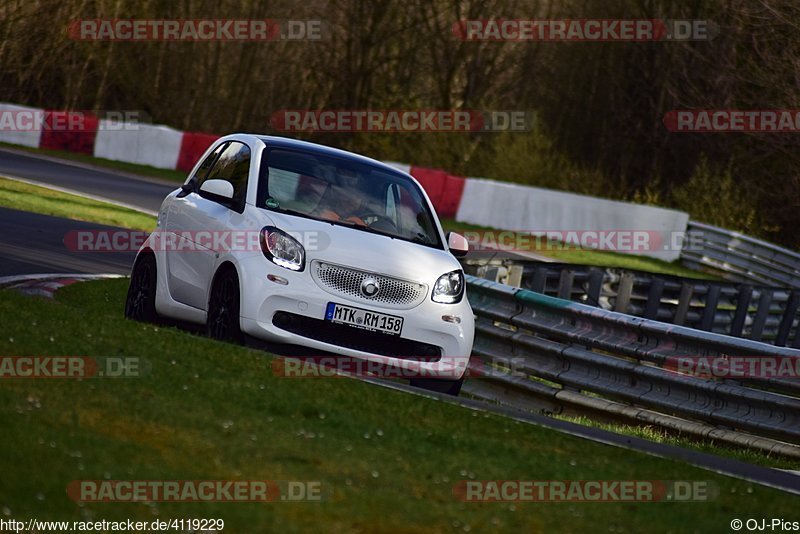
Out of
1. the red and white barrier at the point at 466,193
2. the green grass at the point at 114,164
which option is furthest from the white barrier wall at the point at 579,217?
the green grass at the point at 114,164

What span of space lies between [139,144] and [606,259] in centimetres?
1386

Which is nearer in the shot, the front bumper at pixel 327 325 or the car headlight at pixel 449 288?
the front bumper at pixel 327 325

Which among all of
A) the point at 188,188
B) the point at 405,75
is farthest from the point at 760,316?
the point at 405,75

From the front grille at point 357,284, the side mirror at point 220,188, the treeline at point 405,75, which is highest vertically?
the treeline at point 405,75

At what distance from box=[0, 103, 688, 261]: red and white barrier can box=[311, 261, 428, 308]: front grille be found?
21117 mm

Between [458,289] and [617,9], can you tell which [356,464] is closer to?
[458,289]

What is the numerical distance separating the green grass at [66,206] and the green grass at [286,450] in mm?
11990

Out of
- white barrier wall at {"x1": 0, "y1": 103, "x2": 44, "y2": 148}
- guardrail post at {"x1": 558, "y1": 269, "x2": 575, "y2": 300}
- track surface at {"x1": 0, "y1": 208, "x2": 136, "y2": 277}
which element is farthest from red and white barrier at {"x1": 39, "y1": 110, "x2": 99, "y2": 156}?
guardrail post at {"x1": 558, "y1": 269, "x2": 575, "y2": 300}

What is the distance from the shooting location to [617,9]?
46.6m

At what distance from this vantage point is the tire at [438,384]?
9688 millimetres

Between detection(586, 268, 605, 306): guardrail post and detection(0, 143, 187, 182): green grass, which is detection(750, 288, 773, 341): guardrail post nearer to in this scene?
detection(586, 268, 605, 306): guardrail post

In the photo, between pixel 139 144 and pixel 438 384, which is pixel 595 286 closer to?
pixel 438 384

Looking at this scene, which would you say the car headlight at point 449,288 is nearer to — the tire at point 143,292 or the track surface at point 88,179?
the tire at point 143,292

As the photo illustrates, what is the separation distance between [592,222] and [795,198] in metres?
4.92
